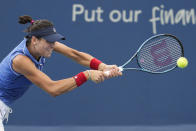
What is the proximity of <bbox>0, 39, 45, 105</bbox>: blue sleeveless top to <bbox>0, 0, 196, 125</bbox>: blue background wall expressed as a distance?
191cm

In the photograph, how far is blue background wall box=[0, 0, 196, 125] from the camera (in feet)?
18.1

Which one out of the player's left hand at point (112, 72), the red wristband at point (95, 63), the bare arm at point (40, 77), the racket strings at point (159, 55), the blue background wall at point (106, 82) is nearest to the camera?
the bare arm at point (40, 77)

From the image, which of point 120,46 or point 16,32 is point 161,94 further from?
point 16,32

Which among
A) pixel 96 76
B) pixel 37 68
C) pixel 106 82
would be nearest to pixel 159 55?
pixel 96 76

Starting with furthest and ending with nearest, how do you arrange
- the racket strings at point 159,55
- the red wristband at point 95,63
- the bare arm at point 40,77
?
the racket strings at point 159,55
the red wristband at point 95,63
the bare arm at point 40,77

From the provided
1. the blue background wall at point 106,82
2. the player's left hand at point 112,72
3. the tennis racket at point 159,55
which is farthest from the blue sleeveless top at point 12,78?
the blue background wall at point 106,82

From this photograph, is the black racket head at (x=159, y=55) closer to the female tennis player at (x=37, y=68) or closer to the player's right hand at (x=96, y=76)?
the female tennis player at (x=37, y=68)

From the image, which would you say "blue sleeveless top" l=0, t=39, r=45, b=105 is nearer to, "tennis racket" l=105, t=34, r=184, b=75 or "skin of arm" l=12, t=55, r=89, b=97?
"skin of arm" l=12, t=55, r=89, b=97

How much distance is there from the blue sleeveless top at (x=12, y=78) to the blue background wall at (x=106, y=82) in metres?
1.91

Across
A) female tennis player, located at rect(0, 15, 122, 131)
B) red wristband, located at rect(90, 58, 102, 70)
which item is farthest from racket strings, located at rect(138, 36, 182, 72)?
female tennis player, located at rect(0, 15, 122, 131)

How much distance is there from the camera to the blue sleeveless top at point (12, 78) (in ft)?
11.1

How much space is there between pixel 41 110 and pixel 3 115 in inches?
75.6

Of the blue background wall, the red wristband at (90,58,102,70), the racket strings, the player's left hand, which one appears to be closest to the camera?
the player's left hand

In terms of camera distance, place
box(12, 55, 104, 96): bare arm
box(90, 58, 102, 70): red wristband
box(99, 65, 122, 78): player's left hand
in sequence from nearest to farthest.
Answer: box(12, 55, 104, 96): bare arm < box(99, 65, 122, 78): player's left hand < box(90, 58, 102, 70): red wristband
